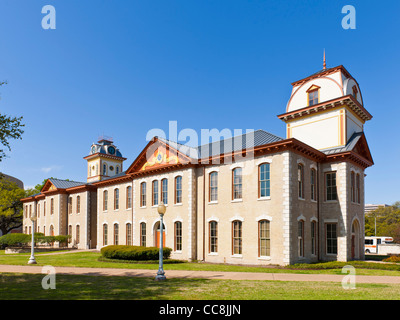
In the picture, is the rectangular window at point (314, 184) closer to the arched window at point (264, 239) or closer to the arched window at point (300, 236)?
the arched window at point (300, 236)

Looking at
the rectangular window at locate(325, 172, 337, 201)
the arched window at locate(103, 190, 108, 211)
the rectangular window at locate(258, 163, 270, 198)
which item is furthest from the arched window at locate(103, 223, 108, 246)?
the rectangular window at locate(325, 172, 337, 201)

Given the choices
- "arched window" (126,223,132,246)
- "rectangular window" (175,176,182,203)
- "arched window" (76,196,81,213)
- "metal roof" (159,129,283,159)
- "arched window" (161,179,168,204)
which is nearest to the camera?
"metal roof" (159,129,283,159)

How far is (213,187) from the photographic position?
2605cm

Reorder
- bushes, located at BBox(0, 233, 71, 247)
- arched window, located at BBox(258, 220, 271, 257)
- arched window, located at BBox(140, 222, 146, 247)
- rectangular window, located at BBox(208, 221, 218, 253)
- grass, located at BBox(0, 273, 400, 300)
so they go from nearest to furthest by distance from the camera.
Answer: grass, located at BBox(0, 273, 400, 300) → arched window, located at BBox(258, 220, 271, 257) → rectangular window, located at BBox(208, 221, 218, 253) → arched window, located at BBox(140, 222, 146, 247) → bushes, located at BBox(0, 233, 71, 247)

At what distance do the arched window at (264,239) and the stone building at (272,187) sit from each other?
0.21 ft

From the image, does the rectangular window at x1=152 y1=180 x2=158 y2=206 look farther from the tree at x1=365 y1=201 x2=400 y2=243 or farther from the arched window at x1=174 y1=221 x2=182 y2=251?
the tree at x1=365 y1=201 x2=400 y2=243

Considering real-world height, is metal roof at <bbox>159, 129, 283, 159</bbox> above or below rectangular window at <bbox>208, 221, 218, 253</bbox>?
above

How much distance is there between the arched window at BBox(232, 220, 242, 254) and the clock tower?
34.4m

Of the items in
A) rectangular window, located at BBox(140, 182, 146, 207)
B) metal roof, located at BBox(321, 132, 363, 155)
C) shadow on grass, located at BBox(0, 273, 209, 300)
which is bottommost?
shadow on grass, located at BBox(0, 273, 209, 300)

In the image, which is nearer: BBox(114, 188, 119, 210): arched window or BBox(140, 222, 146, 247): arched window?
BBox(140, 222, 146, 247): arched window

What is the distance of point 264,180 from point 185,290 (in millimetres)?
12333

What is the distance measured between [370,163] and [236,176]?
12196mm

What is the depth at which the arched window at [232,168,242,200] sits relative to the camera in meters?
24.3
